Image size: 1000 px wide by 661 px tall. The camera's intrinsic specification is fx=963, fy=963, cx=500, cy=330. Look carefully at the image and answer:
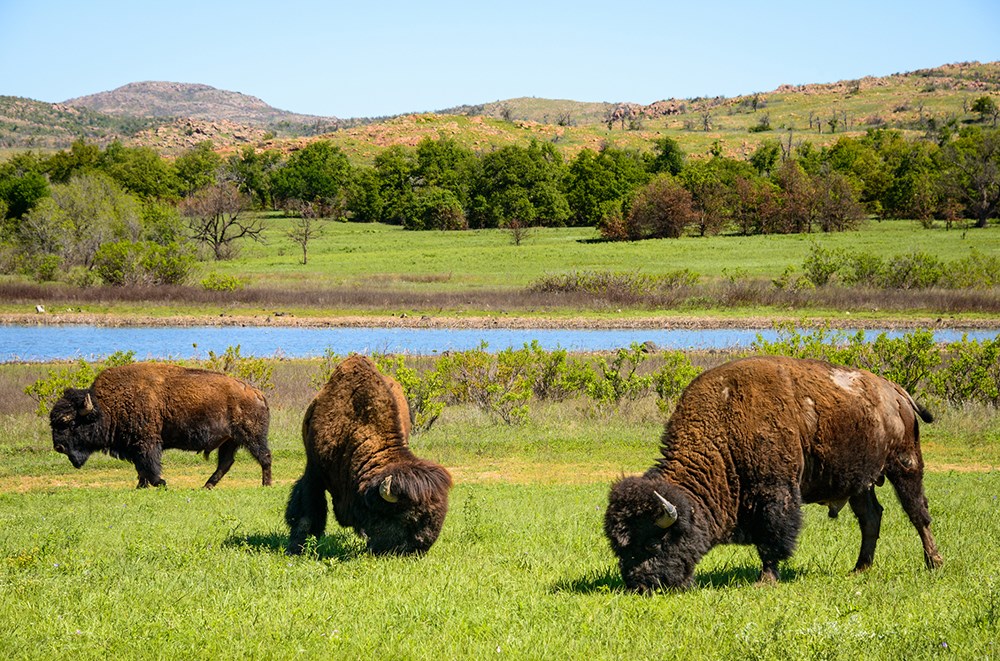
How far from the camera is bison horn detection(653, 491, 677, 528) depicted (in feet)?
25.6

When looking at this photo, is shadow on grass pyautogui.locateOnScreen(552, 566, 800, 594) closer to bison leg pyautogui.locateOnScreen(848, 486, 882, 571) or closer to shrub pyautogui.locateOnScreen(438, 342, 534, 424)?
bison leg pyautogui.locateOnScreen(848, 486, 882, 571)

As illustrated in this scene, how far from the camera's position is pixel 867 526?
935 cm

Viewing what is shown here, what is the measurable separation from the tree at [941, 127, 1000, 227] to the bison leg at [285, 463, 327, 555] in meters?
84.5

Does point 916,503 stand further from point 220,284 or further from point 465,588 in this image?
point 220,284

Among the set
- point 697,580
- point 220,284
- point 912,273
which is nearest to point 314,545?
point 697,580

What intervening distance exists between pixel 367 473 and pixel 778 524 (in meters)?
4.04

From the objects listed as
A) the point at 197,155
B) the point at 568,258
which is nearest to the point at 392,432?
the point at 568,258

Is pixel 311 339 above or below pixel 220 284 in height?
below

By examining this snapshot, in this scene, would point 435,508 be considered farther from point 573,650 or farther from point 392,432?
point 573,650

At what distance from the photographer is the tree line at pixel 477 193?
7012 cm

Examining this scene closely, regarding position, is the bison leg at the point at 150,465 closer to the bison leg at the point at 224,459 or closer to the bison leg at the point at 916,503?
the bison leg at the point at 224,459

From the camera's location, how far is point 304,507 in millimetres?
10453

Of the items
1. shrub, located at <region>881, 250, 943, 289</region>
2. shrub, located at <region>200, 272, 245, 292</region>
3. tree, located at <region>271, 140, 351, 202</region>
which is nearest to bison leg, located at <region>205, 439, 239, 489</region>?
shrub, located at <region>200, 272, 245, 292</region>

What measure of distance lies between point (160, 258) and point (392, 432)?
47720 mm
